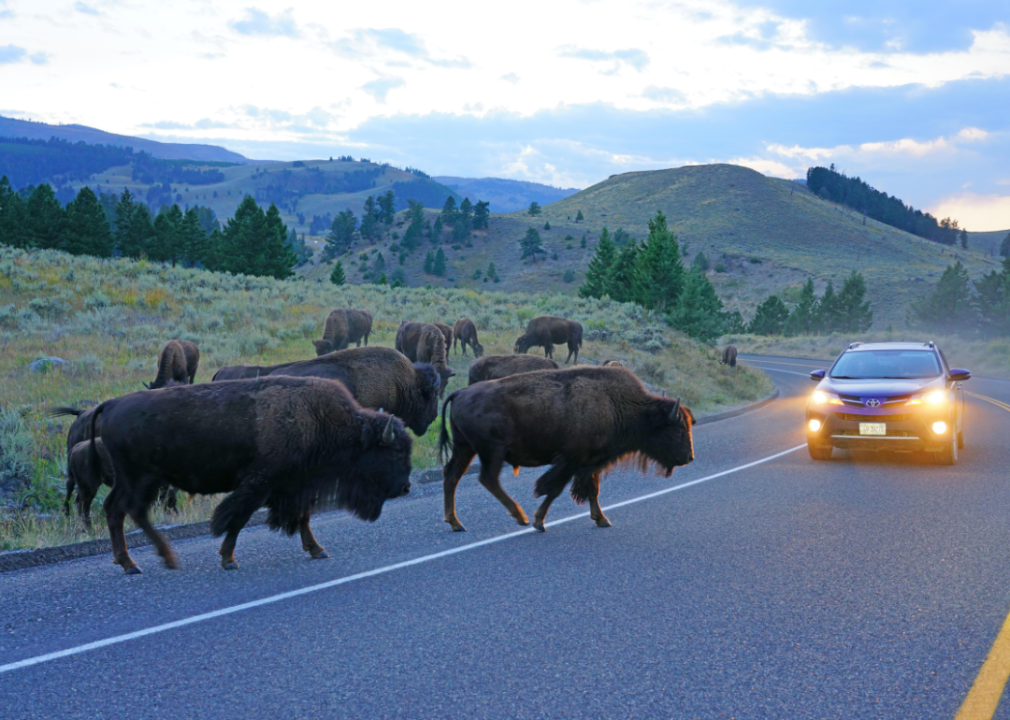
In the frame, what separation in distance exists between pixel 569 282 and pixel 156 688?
10917 centimetres

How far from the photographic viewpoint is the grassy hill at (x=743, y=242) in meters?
108

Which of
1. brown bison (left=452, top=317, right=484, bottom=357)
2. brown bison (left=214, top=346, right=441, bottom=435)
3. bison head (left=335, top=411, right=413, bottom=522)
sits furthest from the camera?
brown bison (left=452, top=317, right=484, bottom=357)

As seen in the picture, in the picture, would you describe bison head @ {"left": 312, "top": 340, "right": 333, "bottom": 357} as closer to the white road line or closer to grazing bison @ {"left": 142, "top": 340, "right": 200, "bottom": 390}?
grazing bison @ {"left": 142, "top": 340, "right": 200, "bottom": 390}

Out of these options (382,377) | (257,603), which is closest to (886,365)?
(382,377)

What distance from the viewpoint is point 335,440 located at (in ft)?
21.3

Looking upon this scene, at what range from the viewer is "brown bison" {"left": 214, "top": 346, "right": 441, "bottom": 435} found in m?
9.91

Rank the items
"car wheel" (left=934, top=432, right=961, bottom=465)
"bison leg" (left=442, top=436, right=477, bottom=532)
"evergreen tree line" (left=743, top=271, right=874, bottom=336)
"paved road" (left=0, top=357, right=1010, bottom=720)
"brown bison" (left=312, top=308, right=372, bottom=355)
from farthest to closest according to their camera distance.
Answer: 1. "evergreen tree line" (left=743, top=271, right=874, bottom=336)
2. "brown bison" (left=312, top=308, right=372, bottom=355)
3. "car wheel" (left=934, top=432, right=961, bottom=465)
4. "bison leg" (left=442, top=436, right=477, bottom=532)
5. "paved road" (left=0, top=357, right=1010, bottom=720)

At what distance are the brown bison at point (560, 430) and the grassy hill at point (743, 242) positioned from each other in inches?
3503

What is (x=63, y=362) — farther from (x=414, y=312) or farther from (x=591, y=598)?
(x=414, y=312)

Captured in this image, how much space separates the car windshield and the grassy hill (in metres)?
82.6

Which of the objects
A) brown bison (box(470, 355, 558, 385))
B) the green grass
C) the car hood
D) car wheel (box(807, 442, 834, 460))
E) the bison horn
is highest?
the car hood

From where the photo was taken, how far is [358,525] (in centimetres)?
782

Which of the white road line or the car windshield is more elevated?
the car windshield

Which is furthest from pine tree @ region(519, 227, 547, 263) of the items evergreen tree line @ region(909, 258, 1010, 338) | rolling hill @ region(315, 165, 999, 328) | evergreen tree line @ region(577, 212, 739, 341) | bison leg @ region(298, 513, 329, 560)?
bison leg @ region(298, 513, 329, 560)
